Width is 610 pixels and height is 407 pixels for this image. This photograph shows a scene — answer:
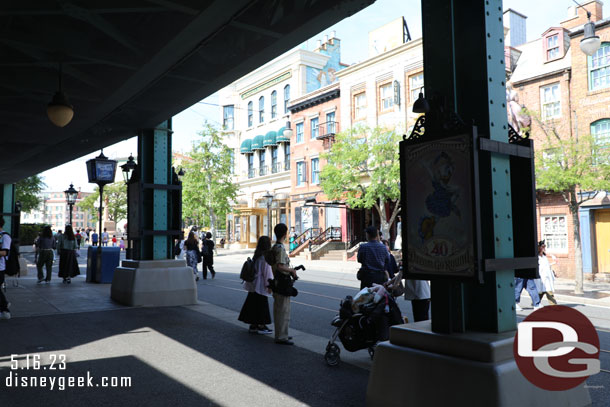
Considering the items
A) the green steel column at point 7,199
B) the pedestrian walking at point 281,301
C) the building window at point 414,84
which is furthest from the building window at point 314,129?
the pedestrian walking at point 281,301

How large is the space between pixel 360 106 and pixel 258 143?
12513 millimetres

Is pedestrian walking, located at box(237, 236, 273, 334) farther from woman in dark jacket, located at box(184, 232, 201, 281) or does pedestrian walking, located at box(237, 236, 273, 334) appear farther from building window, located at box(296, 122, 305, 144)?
building window, located at box(296, 122, 305, 144)

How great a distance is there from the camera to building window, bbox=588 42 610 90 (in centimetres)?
1936

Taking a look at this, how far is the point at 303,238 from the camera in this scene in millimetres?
33438

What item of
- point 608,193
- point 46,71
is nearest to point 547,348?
point 46,71

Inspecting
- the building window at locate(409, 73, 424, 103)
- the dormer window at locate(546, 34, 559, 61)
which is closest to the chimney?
the dormer window at locate(546, 34, 559, 61)

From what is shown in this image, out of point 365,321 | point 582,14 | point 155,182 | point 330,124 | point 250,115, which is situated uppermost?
point 250,115

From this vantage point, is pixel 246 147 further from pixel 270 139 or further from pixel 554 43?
pixel 554 43

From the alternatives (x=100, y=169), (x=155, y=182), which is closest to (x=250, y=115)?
(x=100, y=169)

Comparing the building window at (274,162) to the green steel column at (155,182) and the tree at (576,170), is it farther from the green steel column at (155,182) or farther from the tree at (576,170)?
the green steel column at (155,182)

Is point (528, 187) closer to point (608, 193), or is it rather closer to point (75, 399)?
point (75, 399)

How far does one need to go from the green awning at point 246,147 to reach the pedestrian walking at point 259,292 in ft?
114

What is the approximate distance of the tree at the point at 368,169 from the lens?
953 inches

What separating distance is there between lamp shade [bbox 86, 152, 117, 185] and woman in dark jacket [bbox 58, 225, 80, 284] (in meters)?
1.74
